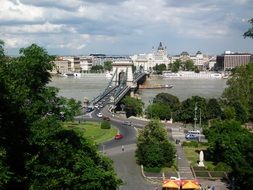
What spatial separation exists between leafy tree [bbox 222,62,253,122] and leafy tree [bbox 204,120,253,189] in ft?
50.7

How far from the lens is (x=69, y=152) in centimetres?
1384

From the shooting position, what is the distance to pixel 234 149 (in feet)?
73.9

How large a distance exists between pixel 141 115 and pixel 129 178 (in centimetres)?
3080

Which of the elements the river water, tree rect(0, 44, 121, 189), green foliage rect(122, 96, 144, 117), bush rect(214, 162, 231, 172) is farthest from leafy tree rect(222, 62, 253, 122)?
tree rect(0, 44, 121, 189)

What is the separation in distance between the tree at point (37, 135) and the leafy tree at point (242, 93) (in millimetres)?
30858

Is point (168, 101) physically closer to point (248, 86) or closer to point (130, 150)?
point (248, 86)

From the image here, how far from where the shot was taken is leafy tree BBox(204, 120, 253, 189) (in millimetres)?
18812

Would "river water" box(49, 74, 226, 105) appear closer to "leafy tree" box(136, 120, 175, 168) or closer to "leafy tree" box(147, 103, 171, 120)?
"leafy tree" box(147, 103, 171, 120)

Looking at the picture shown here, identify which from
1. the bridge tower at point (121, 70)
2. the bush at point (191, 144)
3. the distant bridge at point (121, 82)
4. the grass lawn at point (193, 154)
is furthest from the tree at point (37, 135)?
the bridge tower at point (121, 70)

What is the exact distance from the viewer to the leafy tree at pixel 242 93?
44.0m

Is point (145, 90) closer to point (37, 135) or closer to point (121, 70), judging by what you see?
point (121, 70)

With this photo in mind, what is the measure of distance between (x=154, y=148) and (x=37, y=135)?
14.5m

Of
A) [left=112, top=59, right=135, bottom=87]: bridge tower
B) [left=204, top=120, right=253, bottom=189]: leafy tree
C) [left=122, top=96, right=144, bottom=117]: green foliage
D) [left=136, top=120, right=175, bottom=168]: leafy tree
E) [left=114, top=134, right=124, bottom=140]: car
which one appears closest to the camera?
[left=204, top=120, right=253, bottom=189]: leafy tree

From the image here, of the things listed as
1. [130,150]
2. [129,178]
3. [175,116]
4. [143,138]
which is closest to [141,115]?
[175,116]
